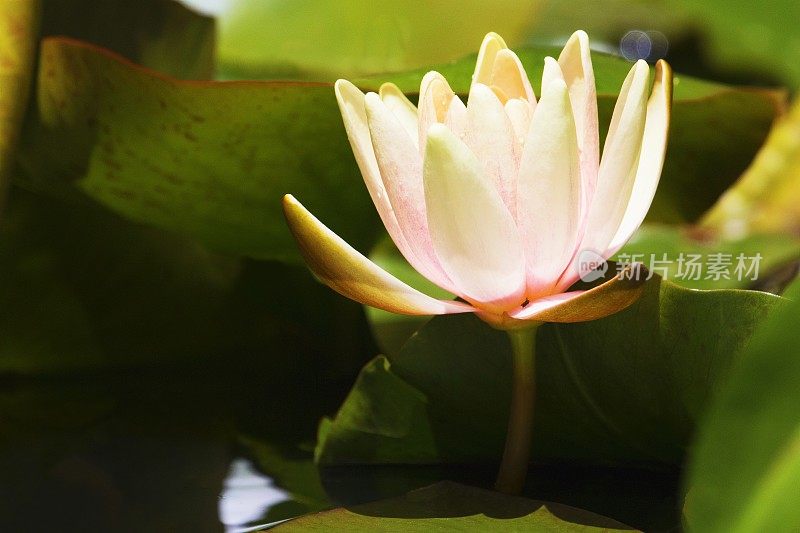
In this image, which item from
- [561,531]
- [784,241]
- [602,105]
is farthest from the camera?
[784,241]

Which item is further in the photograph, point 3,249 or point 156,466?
point 3,249

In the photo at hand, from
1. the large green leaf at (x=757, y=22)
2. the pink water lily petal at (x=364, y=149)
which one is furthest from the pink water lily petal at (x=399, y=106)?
the large green leaf at (x=757, y=22)

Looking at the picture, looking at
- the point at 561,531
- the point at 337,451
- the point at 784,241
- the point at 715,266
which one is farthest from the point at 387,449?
the point at 784,241

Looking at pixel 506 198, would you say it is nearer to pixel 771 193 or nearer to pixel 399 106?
pixel 399 106

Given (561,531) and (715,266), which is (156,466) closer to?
(561,531)

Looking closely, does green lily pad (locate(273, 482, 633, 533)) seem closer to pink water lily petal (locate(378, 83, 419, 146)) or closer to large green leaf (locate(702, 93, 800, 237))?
pink water lily petal (locate(378, 83, 419, 146))

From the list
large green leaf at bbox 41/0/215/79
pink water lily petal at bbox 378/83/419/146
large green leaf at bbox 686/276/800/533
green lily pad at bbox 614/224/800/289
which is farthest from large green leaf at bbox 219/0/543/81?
large green leaf at bbox 686/276/800/533
